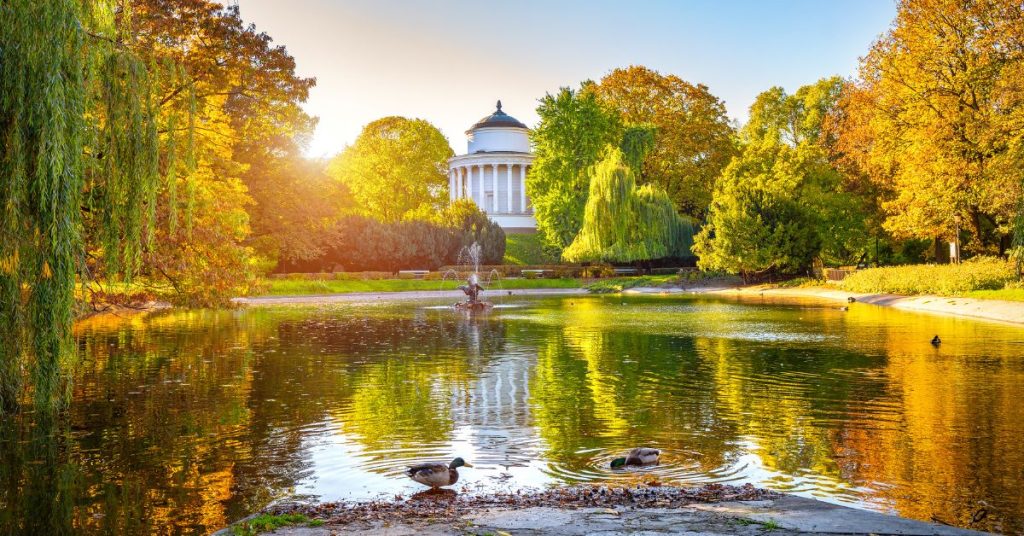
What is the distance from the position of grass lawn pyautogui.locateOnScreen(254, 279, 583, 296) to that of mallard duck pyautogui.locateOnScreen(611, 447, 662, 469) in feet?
126

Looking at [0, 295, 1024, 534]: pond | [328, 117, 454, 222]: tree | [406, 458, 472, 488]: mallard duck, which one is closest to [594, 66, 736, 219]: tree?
[328, 117, 454, 222]: tree

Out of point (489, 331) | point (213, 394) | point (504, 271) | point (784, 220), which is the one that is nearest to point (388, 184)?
point (504, 271)

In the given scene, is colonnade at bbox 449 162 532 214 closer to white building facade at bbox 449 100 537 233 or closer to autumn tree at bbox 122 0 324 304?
white building facade at bbox 449 100 537 233

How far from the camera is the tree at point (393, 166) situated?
83750 mm

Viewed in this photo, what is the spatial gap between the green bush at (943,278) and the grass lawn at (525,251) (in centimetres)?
3167

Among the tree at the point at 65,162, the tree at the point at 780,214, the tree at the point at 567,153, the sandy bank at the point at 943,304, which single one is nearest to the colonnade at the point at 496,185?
the tree at the point at 567,153

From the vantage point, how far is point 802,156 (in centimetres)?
5578

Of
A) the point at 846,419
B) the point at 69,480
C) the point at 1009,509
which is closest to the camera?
the point at 1009,509

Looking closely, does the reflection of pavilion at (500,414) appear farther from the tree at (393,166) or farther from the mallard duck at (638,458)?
the tree at (393,166)

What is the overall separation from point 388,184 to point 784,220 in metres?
44.5

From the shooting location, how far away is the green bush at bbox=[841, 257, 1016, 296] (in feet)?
116

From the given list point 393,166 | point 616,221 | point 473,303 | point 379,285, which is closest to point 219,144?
point 473,303

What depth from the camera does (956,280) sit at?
119 feet

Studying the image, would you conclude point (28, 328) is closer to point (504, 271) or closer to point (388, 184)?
point (504, 271)
